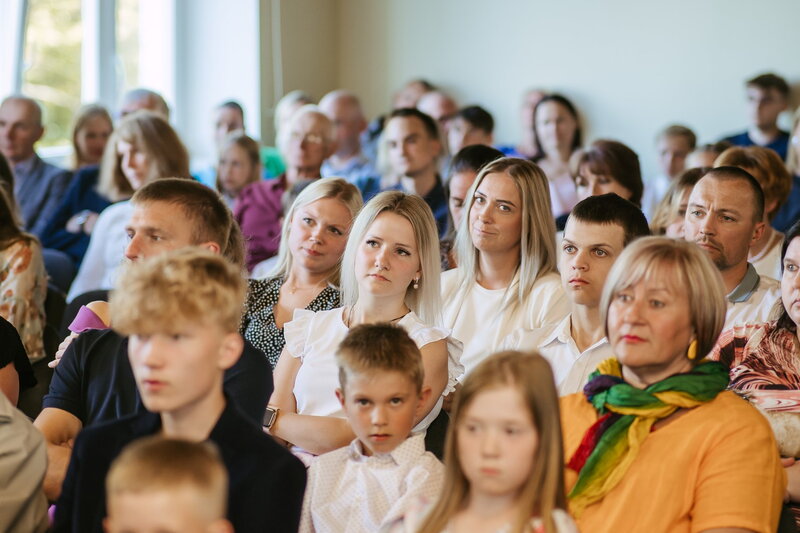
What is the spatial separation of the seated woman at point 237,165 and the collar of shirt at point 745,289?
10.1 feet

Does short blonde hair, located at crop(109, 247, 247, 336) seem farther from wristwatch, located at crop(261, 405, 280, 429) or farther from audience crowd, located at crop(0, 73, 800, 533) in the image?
wristwatch, located at crop(261, 405, 280, 429)

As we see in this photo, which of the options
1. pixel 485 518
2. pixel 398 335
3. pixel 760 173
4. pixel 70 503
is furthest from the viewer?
pixel 760 173

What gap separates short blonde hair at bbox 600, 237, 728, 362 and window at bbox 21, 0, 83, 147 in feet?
17.7

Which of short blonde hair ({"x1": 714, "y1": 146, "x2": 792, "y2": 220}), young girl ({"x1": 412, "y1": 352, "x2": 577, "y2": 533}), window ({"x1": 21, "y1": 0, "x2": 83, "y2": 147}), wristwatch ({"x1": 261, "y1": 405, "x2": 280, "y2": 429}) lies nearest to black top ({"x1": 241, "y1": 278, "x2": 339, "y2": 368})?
wristwatch ({"x1": 261, "y1": 405, "x2": 280, "y2": 429})

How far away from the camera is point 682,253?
1846 millimetres

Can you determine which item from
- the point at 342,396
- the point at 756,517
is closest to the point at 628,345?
the point at 756,517

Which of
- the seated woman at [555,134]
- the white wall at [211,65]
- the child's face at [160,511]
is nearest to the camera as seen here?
the child's face at [160,511]

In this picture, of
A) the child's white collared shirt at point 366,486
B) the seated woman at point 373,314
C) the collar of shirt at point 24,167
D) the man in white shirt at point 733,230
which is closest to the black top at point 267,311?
the seated woman at point 373,314

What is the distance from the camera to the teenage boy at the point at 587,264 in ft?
8.28

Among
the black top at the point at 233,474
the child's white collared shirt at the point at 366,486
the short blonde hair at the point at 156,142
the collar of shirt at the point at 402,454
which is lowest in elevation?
the child's white collared shirt at the point at 366,486

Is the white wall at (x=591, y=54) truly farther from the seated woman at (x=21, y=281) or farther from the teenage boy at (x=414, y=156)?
the seated woman at (x=21, y=281)

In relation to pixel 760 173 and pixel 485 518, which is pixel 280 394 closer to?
pixel 485 518

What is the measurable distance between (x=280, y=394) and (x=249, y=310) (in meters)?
0.54

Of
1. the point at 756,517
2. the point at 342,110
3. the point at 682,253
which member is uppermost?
the point at 342,110
